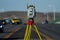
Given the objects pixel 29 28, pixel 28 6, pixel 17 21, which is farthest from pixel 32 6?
pixel 17 21

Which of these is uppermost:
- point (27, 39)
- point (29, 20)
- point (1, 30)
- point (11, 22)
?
point (29, 20)

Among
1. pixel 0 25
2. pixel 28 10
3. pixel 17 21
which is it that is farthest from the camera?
pixel 17 21

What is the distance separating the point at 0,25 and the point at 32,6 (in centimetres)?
2699

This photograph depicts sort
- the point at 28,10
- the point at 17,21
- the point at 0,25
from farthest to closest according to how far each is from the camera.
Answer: the point at 17,21, the point at 0,25, the point at 28,10

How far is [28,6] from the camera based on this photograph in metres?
11.6

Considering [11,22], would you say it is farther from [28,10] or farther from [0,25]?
[28,10]

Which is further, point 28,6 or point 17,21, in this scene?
point 17,21

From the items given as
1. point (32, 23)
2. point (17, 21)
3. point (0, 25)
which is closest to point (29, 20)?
point (32, 23)

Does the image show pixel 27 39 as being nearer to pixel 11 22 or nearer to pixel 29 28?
pixel 29 28

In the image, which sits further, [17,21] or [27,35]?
[17,21]

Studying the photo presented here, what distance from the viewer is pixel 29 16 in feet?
37.5

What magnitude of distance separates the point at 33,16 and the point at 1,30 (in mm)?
28427

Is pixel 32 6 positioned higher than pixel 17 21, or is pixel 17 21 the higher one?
pixel 32 6

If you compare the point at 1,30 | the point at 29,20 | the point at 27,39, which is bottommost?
the point at 1,30
